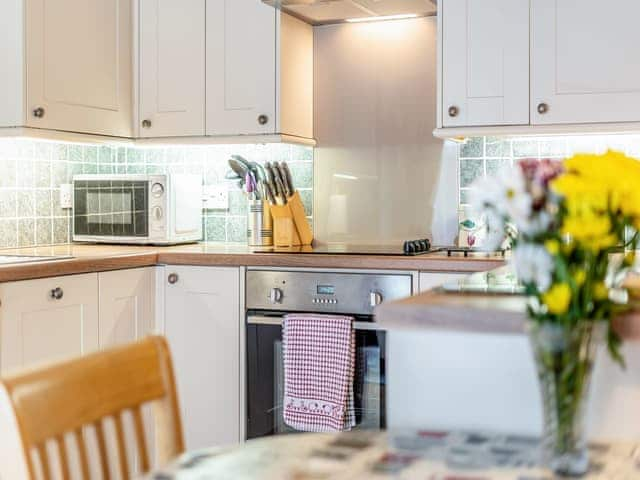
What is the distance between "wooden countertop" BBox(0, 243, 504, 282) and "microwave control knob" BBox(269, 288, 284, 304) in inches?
3.4

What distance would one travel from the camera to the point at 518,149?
3.62 meters

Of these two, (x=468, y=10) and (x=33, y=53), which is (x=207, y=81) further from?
(x=468, y=10)

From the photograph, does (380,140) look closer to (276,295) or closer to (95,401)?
(276,295)

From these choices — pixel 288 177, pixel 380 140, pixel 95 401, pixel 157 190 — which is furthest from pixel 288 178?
pixel 95 401

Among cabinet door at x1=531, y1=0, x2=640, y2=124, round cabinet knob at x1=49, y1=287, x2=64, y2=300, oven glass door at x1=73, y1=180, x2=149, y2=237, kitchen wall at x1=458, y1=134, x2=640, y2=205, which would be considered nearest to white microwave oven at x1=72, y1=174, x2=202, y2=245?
oven glass door at x1=73, y1=180, x2=149, y2=237

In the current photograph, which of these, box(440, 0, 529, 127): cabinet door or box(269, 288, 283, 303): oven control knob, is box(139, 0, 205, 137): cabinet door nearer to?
box(269, 288, 283, 303): oven control knob

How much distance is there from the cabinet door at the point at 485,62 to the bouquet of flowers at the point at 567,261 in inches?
83.6

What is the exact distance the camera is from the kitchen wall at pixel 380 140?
148 inches

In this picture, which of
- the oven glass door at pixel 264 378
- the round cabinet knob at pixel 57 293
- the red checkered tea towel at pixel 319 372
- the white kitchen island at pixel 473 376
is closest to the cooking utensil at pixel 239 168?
the oven glass door at pixel 264 378

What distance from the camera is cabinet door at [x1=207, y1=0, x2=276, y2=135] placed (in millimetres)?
3621

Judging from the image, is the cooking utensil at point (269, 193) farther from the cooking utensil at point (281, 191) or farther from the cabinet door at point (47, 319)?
the cabinet door at point (47, 319)

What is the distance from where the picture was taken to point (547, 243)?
1179mm

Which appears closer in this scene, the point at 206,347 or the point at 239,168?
the point at 206,347

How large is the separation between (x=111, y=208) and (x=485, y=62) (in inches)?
61.2
